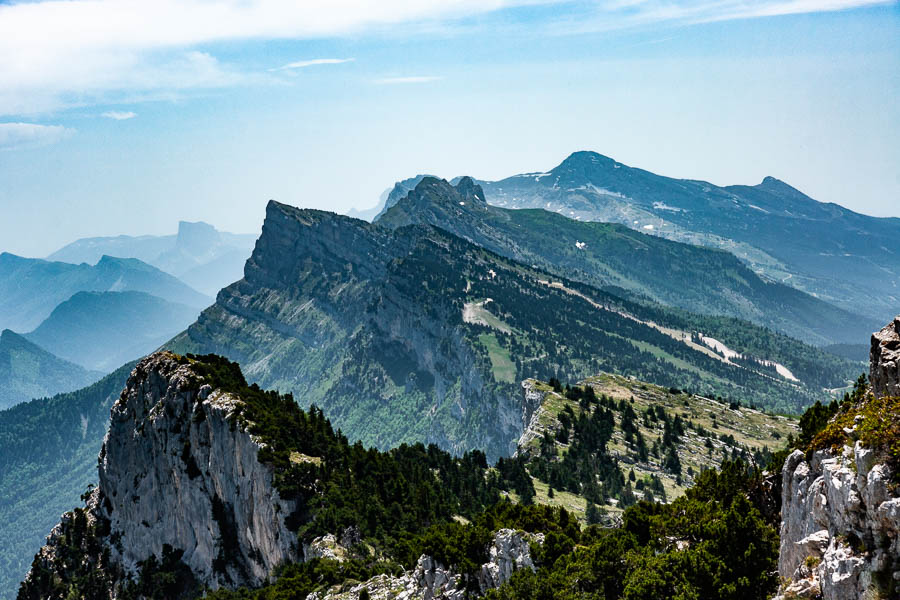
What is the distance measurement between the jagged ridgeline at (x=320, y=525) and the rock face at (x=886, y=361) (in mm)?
11839

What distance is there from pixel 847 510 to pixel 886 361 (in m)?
11.8

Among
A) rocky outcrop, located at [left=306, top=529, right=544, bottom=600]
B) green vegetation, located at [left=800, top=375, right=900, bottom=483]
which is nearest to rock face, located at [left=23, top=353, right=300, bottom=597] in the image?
rocky outcrop, located at [left=306, top=529, right=544, bottom=600]

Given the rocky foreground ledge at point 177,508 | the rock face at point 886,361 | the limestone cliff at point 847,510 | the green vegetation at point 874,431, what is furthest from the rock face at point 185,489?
the rock face at point 886,361

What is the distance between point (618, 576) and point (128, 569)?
12320cm

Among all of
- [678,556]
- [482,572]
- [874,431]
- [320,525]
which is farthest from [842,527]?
[320,525]

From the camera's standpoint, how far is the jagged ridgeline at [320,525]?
2084 inches

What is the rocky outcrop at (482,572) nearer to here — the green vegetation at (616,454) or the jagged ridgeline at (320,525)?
the jagged ridgeline at (320,525)

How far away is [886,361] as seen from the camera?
38562 millimetres

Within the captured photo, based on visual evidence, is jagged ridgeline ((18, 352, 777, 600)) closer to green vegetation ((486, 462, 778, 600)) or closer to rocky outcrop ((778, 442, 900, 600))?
green vegetation ((486, 462, 778, 600))

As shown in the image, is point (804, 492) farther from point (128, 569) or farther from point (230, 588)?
point (128, 569)

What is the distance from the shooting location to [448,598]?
6181cm

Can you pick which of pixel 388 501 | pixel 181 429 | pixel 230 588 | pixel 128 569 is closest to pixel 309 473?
pixel 388 501

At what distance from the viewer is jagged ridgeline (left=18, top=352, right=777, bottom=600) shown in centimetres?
5294

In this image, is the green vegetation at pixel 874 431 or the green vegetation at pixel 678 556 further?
the green vegetation at pixel 678 556
